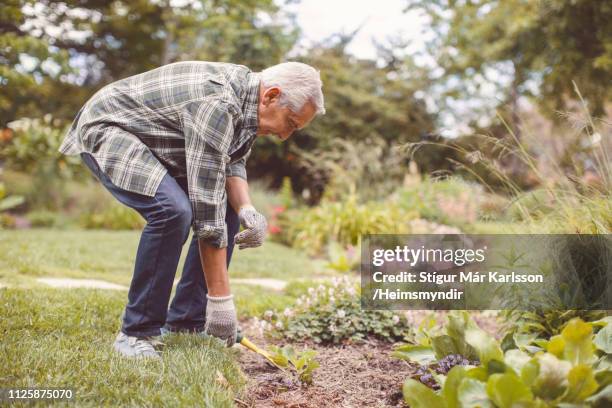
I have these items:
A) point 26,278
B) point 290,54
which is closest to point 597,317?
point 26,278

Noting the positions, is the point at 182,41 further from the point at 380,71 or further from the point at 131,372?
the point at 131,372

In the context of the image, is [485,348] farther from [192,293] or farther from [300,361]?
[192,293]

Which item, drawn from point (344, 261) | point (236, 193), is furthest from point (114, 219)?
point (236, 193)

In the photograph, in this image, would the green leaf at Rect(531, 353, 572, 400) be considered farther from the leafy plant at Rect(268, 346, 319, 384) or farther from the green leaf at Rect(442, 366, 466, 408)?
the leafy plant at Rect(268, 346, 319, 384)

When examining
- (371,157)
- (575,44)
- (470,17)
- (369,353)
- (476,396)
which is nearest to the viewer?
(476,396)

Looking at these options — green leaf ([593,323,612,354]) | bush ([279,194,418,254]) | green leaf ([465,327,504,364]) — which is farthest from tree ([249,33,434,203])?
green leaf ([465,327,504,364])

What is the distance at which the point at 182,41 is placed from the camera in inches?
365

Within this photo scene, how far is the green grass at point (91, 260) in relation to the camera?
147 inches

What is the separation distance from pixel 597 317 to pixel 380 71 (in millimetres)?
10148

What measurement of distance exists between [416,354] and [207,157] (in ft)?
3.19

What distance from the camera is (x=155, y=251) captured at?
76.2 inches

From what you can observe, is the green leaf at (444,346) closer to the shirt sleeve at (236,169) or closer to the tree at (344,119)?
the shirt sleeve at (236,169)

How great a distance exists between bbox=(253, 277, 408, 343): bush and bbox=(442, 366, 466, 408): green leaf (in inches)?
45.8

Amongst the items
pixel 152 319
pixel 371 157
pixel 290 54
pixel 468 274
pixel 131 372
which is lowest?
pixel 131 372
